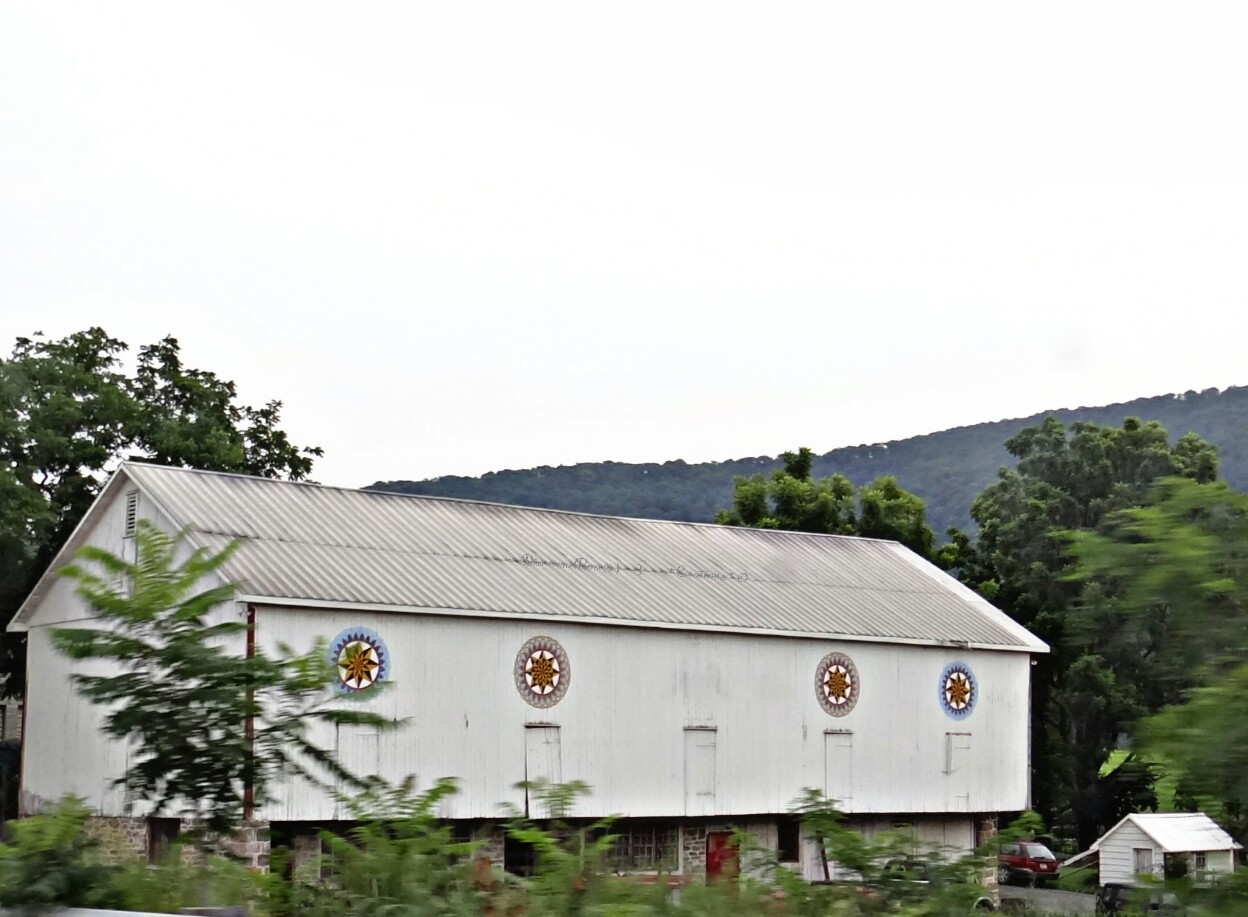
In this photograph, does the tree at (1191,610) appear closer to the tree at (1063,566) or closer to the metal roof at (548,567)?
the metal roof at (548,567)

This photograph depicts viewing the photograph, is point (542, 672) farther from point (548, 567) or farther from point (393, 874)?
point (393, 874)

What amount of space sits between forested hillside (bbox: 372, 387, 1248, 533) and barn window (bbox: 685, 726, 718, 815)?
3016 inches

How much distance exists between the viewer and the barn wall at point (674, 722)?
2798 centimetres

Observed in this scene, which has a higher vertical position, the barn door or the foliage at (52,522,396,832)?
the foliage at (52,522,396,832)

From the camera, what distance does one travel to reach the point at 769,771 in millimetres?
32719

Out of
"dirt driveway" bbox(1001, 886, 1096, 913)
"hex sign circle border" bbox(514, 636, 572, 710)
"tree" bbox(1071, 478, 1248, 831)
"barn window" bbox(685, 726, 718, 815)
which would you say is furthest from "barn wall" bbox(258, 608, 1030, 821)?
"tree" bbox(1071, 478, 1248, 831)

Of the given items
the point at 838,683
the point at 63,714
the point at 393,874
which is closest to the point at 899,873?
the point at 393,874

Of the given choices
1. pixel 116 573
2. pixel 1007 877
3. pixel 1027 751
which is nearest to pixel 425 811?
pixel 116 573

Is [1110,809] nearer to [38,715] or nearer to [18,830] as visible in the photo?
[38,715]

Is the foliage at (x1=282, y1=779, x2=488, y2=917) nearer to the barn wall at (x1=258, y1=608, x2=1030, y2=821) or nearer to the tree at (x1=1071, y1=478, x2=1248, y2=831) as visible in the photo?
the tree at (x1=1071, y1=478, x2=1248, y2=831)

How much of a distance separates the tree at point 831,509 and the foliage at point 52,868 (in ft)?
147

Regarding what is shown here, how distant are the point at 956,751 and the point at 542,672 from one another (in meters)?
11.1

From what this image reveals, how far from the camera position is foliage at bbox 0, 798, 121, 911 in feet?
19.6

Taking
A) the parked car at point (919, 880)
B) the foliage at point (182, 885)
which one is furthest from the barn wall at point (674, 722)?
the parked car at point (919, 880)
